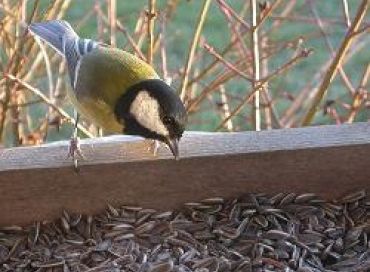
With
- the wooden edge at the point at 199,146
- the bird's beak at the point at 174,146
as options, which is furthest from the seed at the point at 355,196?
the bird's beak at the point at 174,146

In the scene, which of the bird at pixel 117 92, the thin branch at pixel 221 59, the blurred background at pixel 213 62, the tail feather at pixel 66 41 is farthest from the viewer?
the blurred background at pixel 213 62

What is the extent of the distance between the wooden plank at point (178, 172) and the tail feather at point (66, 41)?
0.55 m

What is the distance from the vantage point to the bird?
2111 mm

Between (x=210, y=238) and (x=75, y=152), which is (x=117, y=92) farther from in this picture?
(x=210, y=238)

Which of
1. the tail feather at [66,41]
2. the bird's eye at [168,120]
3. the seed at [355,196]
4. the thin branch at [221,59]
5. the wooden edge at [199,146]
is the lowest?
the seed at [355,196]

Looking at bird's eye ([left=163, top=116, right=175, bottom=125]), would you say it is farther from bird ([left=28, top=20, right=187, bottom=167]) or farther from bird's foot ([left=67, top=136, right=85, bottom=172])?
bird's foot ([left=67, top=136, right=85, bottom=172])

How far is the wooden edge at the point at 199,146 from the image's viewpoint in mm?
2123

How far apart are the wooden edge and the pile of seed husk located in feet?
0.41

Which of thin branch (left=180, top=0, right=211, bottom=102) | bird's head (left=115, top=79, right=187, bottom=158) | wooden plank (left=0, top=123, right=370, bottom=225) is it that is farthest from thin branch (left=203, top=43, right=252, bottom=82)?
wooden plank (left=0, top=123, right=370, bottom=225)

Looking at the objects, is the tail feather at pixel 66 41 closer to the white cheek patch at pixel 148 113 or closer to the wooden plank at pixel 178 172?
the white cheek patch at pixel 148 113

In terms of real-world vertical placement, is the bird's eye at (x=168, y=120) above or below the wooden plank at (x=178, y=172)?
above

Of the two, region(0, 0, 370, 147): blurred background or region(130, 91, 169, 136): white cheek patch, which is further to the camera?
region(0, 0, 370, 147): blurred background

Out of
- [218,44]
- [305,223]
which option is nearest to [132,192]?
[305,223]

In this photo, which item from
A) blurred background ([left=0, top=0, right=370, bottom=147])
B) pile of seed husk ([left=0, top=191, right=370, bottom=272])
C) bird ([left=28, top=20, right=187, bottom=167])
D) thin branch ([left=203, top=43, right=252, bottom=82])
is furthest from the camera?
blurred background ([left=0, top=0, right=370, bottom=147])
